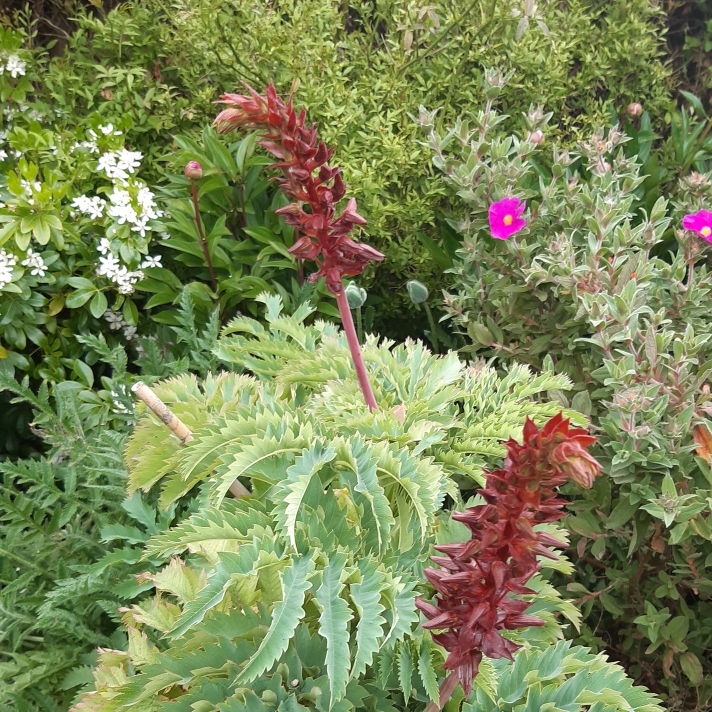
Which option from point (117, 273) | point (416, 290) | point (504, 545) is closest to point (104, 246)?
point (117, 273)

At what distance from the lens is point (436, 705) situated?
750mm

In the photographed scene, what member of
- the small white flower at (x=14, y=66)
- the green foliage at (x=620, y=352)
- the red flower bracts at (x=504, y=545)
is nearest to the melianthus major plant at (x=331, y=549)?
the red flower bracts at (x=504, y=545)

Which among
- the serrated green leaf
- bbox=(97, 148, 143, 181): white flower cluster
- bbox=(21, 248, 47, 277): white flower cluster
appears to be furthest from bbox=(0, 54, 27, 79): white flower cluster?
the serrated green leaf

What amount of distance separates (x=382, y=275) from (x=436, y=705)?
1612 mm

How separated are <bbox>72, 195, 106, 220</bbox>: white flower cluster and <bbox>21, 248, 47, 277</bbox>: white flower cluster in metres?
0.19

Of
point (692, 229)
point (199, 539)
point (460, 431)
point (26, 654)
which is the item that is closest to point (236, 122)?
point (199, 539)

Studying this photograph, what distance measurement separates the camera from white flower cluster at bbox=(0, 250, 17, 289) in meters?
1.67

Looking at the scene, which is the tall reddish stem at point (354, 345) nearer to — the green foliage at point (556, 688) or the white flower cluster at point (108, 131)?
the green foliage at point (556, 688)

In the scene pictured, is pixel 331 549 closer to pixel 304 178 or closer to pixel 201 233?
pixel 304 178

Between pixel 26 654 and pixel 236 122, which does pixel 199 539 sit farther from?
pixel 26 654

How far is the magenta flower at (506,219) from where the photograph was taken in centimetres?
167

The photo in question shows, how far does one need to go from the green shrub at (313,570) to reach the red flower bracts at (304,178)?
25 cm

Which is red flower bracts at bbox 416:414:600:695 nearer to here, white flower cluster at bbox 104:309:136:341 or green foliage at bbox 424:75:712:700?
green foliage at bbox 424:75:712:700

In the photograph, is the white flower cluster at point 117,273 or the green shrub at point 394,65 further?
the green shrub at point 394,65
